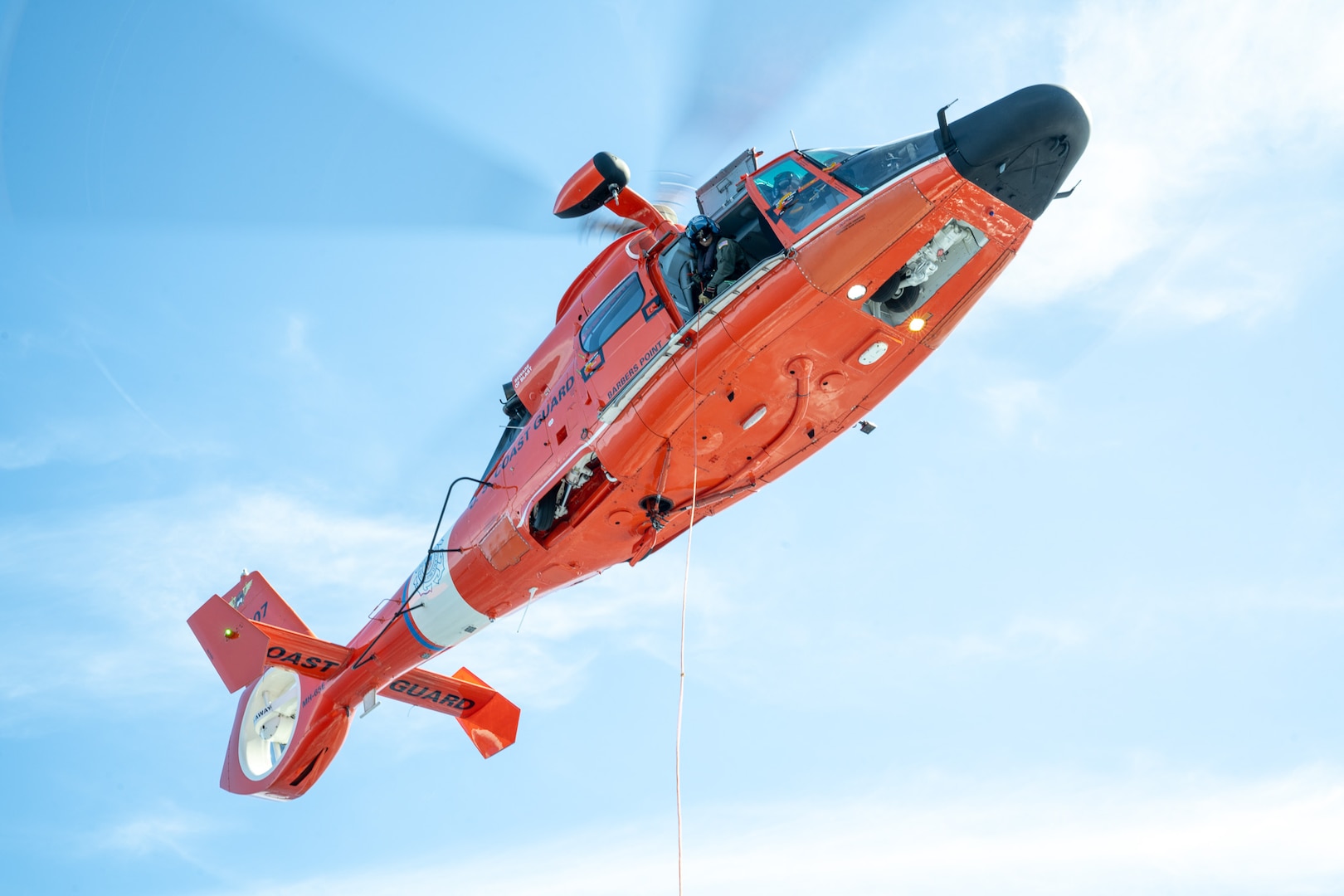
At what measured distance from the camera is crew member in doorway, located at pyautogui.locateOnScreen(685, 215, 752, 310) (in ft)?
40.7

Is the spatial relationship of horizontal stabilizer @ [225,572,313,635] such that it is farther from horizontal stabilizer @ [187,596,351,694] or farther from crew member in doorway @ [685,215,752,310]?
crew member in doorway @ [685,215,752,310]

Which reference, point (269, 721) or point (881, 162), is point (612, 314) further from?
point (269, 721)

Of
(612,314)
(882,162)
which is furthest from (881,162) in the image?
(612,314)

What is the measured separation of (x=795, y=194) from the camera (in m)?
11.8

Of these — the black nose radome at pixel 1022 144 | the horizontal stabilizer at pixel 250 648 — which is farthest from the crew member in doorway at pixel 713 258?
→ the horizontal stabilizer at pixel 250 648

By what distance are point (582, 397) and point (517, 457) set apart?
174 cm

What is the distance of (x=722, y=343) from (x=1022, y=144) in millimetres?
3509

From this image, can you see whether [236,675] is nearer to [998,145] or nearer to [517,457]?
[517,457]

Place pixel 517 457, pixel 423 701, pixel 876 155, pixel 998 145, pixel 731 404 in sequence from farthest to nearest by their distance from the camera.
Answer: pixel 423 701 → pixel 517 457 → pixel 731 404 → pixel 876 155 → pixel 998 145

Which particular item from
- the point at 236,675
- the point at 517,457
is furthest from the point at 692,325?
the point at 236,675

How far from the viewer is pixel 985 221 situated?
11.3 meters

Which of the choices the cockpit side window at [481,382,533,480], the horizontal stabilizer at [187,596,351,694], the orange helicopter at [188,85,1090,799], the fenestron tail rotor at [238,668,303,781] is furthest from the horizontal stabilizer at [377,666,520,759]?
the cockpit side window at [481,382,533,480]

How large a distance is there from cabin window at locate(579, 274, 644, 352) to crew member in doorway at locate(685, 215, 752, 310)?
778 mm

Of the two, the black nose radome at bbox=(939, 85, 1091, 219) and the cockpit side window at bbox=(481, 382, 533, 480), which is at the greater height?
the cockpit side window at bbox=(481, 382, 533, 480)
